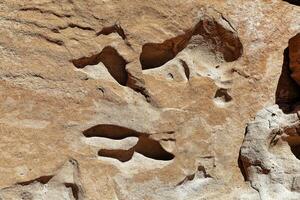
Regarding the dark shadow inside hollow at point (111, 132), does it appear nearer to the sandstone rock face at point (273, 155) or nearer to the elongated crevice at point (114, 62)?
the elongated crevice at point (114, 62)

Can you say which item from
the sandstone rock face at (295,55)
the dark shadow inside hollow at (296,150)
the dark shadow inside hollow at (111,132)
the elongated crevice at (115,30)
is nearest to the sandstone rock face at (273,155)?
the dark shadow inside hollow at (296,150)

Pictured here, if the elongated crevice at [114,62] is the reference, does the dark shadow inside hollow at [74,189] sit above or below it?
below

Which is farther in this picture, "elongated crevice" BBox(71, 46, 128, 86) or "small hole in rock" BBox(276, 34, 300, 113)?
"small hole in rock" BBox(276, 34, 300, 113)

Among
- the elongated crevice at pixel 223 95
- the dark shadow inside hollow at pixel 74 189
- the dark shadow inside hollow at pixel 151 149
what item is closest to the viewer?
the dark shadow inside hollow at pixel 74 189

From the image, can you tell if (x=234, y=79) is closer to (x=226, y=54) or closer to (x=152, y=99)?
(x=226, y=54)

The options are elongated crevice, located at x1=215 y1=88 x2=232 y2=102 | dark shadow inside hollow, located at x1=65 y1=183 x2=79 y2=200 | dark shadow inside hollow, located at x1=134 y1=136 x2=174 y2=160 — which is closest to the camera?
dark shadow inside hollow, located at x1=65 y1=183 x2=79 y2=200

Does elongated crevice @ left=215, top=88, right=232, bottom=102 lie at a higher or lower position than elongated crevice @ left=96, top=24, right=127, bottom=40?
lower

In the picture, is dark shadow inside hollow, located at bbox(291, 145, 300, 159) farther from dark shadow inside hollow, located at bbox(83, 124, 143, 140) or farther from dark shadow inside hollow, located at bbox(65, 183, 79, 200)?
dark shadow inside hollow, located at bbox(65, 183, 79, 200)

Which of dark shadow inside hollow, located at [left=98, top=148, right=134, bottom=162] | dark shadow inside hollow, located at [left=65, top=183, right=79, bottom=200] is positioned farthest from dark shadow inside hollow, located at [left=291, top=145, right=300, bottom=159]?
dark shadow inside hollow, located at [left=65, top=183, right=79, bottom=200]

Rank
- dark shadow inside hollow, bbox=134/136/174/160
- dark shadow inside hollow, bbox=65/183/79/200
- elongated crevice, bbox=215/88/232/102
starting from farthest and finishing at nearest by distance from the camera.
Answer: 1. elongated crevice, bbox=215/88/232/102
2. dark shadow inside hollow, bbox=134/136/174/160
3. dark shadow inside hollow, bbox=65/183/79/200
